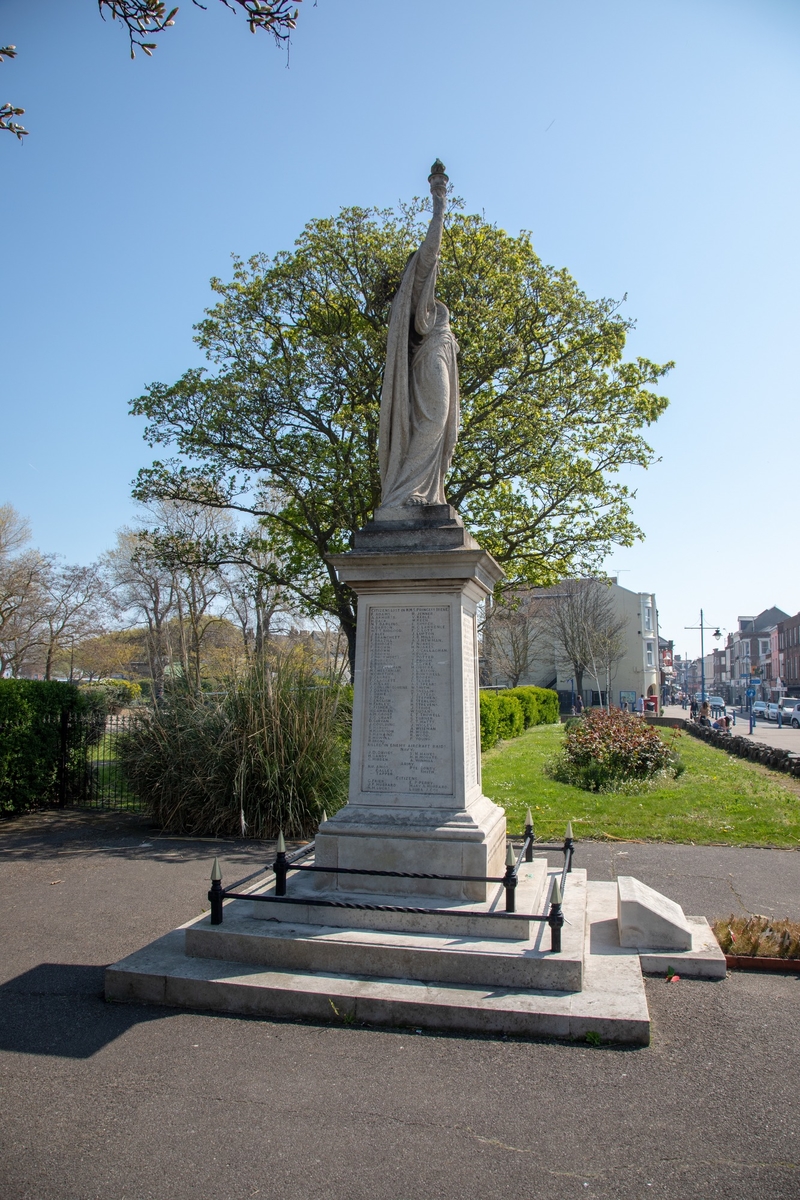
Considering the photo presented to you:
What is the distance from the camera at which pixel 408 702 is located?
19.6 ft

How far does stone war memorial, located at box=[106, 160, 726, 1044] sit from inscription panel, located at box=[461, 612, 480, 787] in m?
0.03

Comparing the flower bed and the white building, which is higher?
the white building

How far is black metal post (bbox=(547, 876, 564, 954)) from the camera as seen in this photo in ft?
15.6

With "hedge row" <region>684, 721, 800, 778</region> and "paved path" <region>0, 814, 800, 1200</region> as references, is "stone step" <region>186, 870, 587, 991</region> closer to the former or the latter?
"paved path" <region>0, 814, 800, 1200</region>

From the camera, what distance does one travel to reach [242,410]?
50.6 feet

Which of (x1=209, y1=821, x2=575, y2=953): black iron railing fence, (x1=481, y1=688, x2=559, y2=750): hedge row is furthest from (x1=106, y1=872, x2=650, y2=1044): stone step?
(x1=481, y1=688, x2=559, y2=750): hedge row

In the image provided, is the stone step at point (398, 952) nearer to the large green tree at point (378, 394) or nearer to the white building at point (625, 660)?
the large green tree at point (378, 394)

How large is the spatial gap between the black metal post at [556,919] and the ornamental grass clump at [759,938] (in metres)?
1.64

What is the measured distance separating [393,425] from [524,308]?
9.81 meters

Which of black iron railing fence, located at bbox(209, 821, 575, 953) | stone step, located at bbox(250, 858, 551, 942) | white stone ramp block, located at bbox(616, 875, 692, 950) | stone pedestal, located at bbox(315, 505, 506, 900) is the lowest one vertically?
white stone ramp block, located at bbox(616, 875, 692, 950)

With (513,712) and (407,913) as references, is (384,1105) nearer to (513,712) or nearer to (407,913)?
(407,913)

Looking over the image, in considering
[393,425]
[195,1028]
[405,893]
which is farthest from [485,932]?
[393,425]

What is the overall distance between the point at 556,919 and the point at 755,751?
18191mm

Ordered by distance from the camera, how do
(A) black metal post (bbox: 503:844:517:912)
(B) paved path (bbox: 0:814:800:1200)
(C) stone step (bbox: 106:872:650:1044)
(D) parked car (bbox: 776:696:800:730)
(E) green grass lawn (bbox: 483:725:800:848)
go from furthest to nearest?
(D) parked car (bbox: 776:696:800:730), (E) green grass lawn (bbox: 483:725:800:848), (A) black metal post (bbox: 503:844:517:912), (C) stone step (bbox: 106:872:650:1044), (B) paved path (bbox: 0:814:800:1200)
